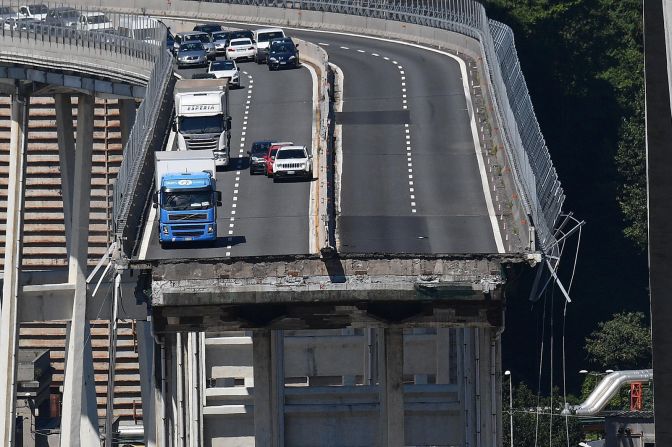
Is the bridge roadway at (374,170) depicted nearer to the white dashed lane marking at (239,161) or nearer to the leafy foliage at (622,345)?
the white dashed lane marking at (239,161)

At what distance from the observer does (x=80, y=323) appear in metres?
91.7

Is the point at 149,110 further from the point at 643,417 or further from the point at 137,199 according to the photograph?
the point at 643,417

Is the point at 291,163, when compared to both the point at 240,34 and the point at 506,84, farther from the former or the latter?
the point at 240,34

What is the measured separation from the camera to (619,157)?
143750 millimetres

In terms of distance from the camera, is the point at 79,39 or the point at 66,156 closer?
the point at 79,39

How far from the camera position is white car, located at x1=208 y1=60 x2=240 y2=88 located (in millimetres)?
98062

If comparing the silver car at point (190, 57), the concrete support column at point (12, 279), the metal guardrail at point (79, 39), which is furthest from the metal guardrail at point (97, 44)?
the silver car at point (190, 57)

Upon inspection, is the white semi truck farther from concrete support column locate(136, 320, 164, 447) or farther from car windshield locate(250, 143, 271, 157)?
concrete support column locate(136, 320, 164, 447)

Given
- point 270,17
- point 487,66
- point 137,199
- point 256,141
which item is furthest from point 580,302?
point 137,199

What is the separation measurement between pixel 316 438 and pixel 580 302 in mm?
60317

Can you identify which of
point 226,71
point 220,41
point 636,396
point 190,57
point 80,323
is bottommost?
point 636,396

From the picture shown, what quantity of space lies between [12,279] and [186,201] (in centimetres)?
2455

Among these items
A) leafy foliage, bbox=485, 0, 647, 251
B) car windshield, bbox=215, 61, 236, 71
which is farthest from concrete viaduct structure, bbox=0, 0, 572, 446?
leafy foliage, bbox=485, 0, 647, 251

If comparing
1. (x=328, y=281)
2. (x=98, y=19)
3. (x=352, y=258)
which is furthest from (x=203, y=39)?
(x=328, y=281)
